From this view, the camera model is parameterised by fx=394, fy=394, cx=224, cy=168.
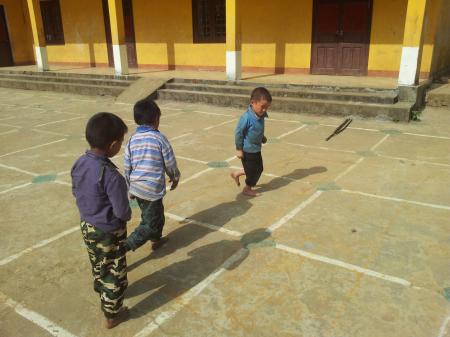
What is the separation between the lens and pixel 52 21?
1634cm

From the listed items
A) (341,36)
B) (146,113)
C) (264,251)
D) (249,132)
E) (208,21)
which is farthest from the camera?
(208,21)

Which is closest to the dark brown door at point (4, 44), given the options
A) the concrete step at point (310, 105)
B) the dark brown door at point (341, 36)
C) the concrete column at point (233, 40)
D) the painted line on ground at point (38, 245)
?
the concrete step at point (310, 105)

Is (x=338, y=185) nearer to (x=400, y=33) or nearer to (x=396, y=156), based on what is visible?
(x=396, y=156)

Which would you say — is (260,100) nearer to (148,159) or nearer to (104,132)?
(148,159)

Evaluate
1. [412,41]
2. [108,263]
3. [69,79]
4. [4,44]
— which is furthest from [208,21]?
[108,263]

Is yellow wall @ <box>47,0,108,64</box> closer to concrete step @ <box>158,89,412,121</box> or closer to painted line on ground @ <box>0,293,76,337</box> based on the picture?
concrete step @ <box>158,89,412,121</box>

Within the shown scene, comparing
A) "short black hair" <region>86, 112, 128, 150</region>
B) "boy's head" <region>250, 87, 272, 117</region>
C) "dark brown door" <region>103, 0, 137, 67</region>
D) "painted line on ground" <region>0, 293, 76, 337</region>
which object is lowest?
"painted line on ground" <region>0, 293, 76, 337</region>

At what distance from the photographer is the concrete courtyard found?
2.38 metres

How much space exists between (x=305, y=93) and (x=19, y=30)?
1484 cm

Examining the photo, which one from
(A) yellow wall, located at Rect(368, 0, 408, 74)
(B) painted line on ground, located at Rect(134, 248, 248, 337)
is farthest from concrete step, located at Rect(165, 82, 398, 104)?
(B) painted line on ground, located at Rect(134, 248, 248, 337)

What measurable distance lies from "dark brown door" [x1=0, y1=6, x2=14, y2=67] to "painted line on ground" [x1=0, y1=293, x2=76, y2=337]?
58.3 ft

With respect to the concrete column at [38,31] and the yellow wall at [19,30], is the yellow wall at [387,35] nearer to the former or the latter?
the concrete column at [38,31]

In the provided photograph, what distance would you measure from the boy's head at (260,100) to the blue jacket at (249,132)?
6 cm

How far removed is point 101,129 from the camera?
6.95 feet
